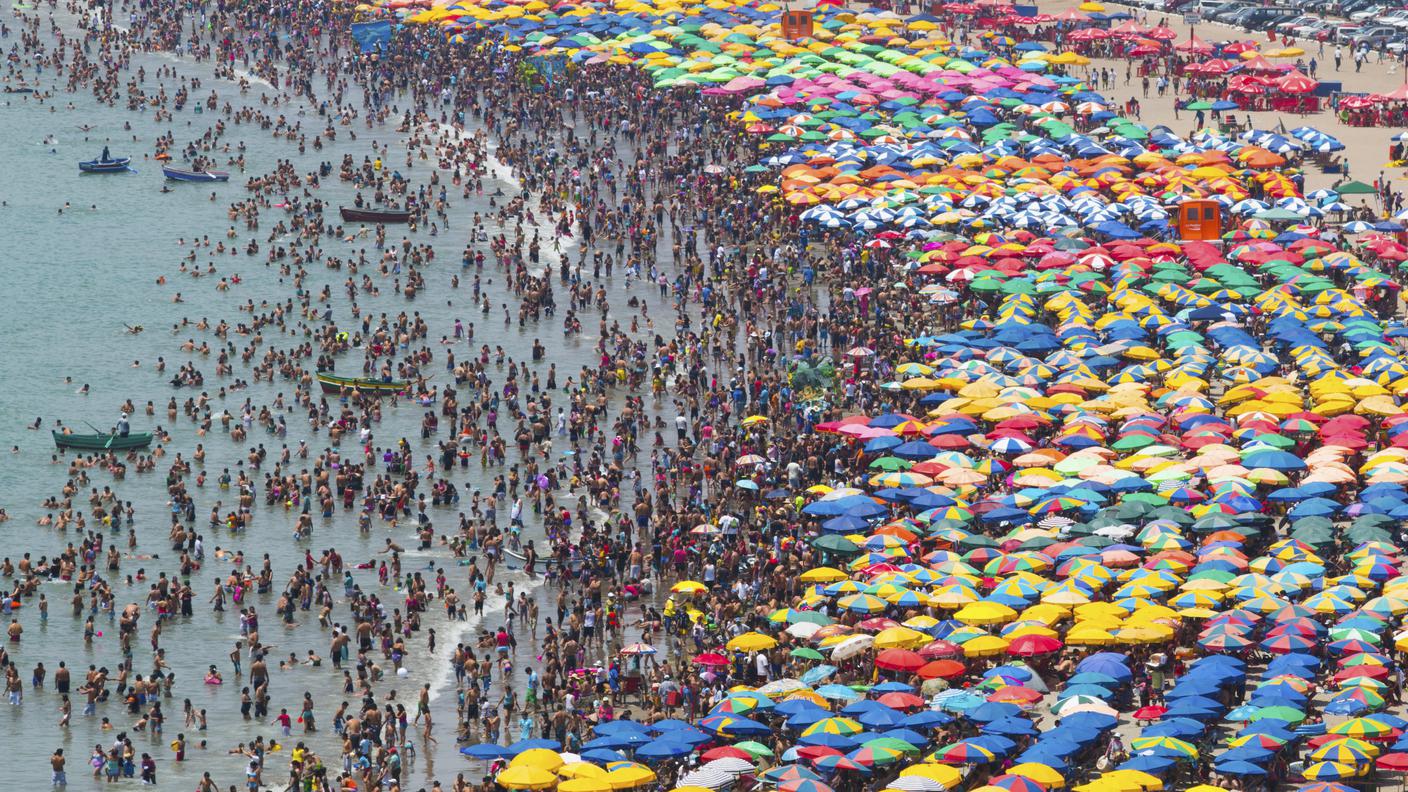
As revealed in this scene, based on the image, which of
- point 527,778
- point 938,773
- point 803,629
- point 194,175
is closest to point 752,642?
point 803,629

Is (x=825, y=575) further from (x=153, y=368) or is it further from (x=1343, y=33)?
(x=1343, y=33)

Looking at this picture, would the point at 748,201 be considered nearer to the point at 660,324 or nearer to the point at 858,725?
the point at 660,324

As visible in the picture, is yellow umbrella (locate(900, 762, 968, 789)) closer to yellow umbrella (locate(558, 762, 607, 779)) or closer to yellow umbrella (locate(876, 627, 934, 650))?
yellow umbrella (locate(558, 762, 607, 779))

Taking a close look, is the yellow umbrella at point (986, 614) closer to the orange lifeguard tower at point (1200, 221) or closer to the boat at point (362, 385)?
the boat at point (362, 385)

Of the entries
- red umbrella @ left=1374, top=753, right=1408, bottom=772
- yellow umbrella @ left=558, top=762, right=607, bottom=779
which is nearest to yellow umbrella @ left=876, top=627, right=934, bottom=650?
yellow umbrella @ left=558, top=762, right=607, bottom=779

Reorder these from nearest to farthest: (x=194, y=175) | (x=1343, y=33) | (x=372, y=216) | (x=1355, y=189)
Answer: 1. (x=1355, y=189)
2. (x=372, y=216)
3. (x=194, y=175)
4. (x=1343, y=33)

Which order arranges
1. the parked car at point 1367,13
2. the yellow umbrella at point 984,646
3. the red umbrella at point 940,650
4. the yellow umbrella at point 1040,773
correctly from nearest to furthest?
the yellow umbrella at point 1040,773, the yellow umbrella at point 984,646, the red umbrella at point 940,650, the parked car at point 1367,13

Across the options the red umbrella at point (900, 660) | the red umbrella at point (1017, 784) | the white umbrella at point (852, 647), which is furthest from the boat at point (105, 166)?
the red umbrella at point (1017, 784)
